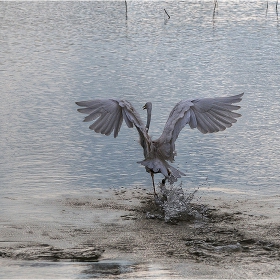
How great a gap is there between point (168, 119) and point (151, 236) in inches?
62.3

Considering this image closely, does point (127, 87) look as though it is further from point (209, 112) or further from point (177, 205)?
point (177, 205)

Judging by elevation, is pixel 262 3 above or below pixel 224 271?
above

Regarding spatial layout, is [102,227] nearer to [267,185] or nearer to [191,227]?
[191,227]

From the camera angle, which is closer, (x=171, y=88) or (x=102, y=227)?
(x=102, y=227)

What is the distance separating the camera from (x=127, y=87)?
12.9m

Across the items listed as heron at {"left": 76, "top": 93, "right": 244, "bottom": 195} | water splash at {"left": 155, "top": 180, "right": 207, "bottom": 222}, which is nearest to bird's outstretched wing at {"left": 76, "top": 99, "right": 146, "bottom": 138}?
heron at {"left": 76, "top": 93, "right": 244, "bottom": 195}

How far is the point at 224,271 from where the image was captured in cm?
570

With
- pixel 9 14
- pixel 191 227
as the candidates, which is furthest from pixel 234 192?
pixel 9 14

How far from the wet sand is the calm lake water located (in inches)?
15.0

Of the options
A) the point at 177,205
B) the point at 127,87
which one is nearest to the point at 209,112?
the point at 177,205

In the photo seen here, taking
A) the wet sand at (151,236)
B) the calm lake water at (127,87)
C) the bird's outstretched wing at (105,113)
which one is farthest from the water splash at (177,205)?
the bird's outstretched wing at (105,113)

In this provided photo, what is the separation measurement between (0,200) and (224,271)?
2983 mm

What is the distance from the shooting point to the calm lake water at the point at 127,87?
8.63 metres

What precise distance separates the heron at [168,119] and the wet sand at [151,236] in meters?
0.58
